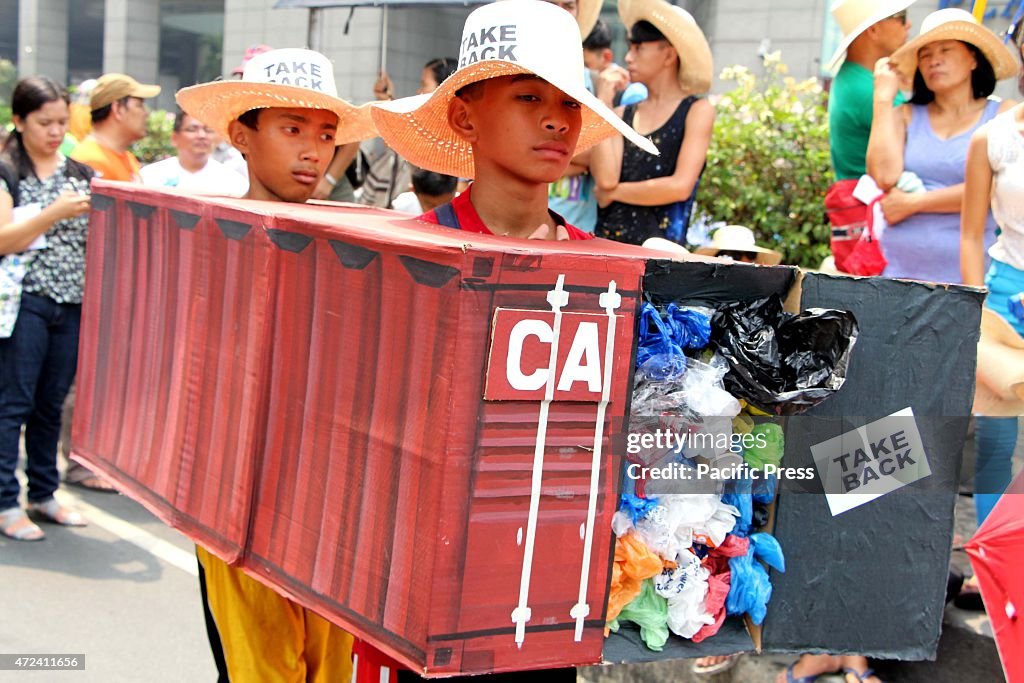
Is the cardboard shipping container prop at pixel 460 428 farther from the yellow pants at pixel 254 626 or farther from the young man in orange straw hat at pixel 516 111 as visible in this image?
the yellow pants at pixel 254 626

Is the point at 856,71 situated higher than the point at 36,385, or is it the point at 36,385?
the point at 856,71

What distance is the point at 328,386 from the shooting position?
222cm

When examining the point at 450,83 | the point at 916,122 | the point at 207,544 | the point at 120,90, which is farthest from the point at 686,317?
the point at 120,90

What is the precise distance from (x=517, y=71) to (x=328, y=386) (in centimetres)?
73

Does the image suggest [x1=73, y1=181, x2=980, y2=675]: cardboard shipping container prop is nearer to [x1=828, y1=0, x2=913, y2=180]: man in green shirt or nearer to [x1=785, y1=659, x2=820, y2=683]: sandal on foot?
[x1=785, y1=659, x2=820, y2=683]: sandal on foot

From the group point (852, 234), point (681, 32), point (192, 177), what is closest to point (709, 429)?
point (681, 32)

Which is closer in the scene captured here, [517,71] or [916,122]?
[517,71]

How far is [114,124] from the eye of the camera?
19.4 feet

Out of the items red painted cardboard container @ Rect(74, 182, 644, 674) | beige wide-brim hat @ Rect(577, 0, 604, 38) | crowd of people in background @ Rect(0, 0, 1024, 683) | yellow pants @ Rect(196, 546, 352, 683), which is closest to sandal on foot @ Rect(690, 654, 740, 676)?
crowd of people in background @ Rect(0, 0, 1024, 683)

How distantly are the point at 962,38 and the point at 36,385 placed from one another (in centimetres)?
418

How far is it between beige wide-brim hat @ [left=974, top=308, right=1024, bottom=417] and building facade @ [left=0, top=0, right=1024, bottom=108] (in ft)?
8.84

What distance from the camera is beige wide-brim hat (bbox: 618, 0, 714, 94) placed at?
4.10 m

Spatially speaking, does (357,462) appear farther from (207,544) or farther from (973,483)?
(973,483)

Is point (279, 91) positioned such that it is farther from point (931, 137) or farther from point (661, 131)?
point (931, 137)
